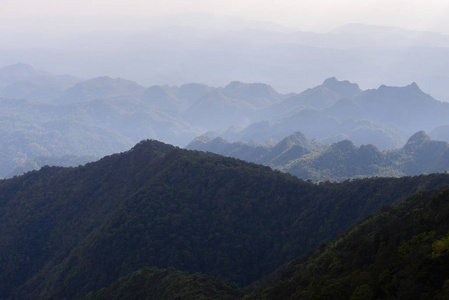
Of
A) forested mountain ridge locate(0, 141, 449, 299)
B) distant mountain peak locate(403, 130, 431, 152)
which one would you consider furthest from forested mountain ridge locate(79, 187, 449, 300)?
distant mountain peak locate(403, 130, 431, 152)

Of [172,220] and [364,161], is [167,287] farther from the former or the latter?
[364,161]

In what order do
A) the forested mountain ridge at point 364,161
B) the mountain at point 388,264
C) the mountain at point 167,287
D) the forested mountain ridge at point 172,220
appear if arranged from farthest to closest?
the forested mountain ridge at point 364,161
the forested mountain ridge at point 172,220
the mountain at point 167,287
the mountain at point 388,264

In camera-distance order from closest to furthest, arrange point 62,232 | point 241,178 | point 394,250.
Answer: point 394,250, point 241,178, point 62,232

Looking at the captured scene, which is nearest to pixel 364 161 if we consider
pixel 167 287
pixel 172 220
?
pixel 172 220

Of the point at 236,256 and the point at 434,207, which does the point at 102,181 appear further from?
the point at 434,207

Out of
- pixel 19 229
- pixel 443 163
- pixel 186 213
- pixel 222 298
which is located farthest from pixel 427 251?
pixel 443 163

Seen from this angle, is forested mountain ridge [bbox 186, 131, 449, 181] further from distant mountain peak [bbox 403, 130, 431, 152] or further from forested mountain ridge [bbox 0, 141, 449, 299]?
forested mountain ridge [bbox 0, 141, 449, 299]

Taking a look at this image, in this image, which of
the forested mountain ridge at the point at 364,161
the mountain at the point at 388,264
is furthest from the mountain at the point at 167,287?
the forested mountain ridge at the point at 364,161

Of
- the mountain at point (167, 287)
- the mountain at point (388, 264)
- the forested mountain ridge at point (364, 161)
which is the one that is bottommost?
the mountain at point (167, 287)

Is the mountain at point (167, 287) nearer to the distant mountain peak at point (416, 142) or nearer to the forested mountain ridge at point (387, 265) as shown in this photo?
the forested mountain ridge at point (387, 265)
